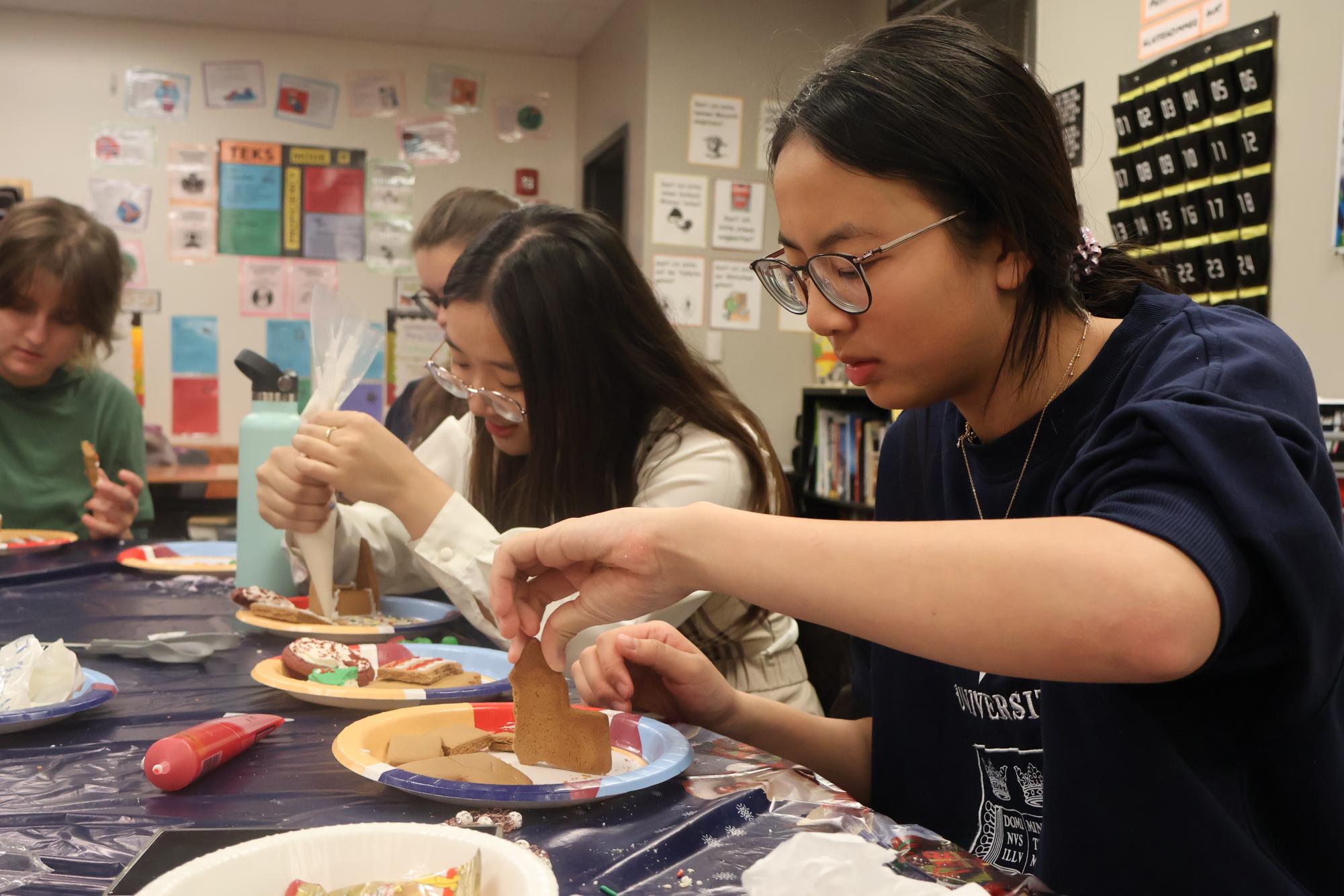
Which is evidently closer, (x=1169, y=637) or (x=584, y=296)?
(x=1169, y=637)

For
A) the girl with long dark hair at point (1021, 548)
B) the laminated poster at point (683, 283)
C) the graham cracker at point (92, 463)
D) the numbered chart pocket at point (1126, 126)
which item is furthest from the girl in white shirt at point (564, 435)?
the laminated poster at point (683, 283)

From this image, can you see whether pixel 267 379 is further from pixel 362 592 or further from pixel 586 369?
pixel 586 369

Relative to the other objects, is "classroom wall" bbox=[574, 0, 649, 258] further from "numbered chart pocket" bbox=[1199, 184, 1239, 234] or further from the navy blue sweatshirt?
the navy blue sweatshirt

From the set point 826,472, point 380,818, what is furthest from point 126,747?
point 826,472

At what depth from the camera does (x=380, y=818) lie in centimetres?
71

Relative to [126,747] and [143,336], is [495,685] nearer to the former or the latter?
[126,747]

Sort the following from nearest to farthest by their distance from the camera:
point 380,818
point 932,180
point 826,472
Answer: point 380,818
point 932,180
point 826,472

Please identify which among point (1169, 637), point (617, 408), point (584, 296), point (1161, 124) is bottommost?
point (1169, 637)

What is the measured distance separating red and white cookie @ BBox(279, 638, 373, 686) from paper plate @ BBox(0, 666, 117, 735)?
0.50 ft

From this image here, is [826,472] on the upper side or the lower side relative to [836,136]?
lower

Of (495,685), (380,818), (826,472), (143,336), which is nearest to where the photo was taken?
(380,818)

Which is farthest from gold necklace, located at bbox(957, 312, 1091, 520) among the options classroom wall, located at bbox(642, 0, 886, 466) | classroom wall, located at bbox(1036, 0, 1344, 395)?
classroom wall, located at bbox(642, 0, 886, 466)

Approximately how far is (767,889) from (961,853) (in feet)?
0.43

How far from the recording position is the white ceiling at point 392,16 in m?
4.39
